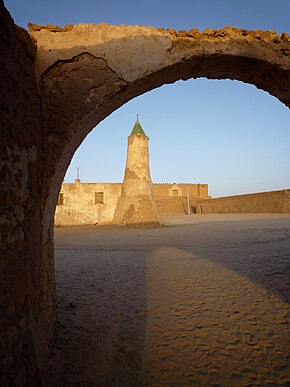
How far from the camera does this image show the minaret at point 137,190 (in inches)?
457

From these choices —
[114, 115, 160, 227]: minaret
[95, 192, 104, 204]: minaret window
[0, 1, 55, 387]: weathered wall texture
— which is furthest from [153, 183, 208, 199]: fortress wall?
Answer: [0, 1, 55, 387]: weathered wall texture

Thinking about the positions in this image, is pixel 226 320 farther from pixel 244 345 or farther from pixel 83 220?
pixel 83 220

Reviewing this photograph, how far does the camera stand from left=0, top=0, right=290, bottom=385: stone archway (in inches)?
48.8

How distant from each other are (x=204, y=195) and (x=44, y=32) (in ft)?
118

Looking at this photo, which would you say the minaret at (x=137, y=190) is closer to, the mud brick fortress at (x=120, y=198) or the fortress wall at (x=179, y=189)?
the mud brick fortress at (x=120, y=198)

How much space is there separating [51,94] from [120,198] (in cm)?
1099

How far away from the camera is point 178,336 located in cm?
192

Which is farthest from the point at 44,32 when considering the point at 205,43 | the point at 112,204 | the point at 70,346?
the point at 112,204

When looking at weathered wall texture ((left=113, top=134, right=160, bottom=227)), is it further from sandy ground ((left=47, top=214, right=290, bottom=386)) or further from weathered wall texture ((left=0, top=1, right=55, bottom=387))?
weathered wall texture ((left=0, top=1, right=55, bottom=387))

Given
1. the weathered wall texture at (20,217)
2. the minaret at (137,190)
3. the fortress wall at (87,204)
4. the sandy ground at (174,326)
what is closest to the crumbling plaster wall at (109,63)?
the weathered wall texture at (20,217)

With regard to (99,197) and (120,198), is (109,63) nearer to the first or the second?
(120,198)

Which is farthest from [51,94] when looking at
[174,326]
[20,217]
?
[174,326]

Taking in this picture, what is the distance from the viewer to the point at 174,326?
Result: 2062 millimetres

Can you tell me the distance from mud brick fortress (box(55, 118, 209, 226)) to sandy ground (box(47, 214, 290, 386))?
7.95 m
